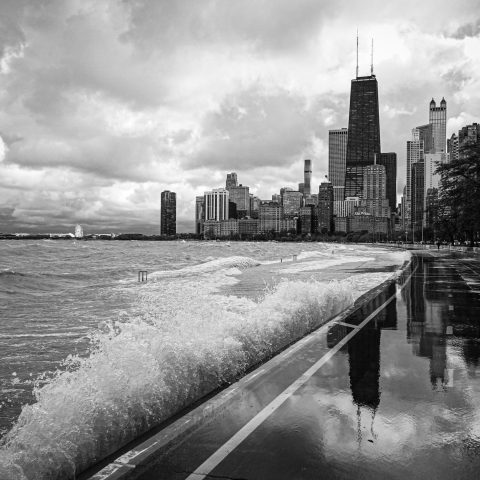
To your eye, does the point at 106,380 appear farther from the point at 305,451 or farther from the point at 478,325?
the point at 478,325

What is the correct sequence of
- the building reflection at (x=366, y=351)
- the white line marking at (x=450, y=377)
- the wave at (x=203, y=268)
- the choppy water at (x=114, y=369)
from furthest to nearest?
the wave at (x=203, y=268), the white line marking at (x=450, y=377), the building reflection at (x=366, y=351), the choppy water at (x=114, y=369)

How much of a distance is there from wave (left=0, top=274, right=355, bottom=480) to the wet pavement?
1.58 feet

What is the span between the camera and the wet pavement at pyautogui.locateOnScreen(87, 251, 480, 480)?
4172 millimetres

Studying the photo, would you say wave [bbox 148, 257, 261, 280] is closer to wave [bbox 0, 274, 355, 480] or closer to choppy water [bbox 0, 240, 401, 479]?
choppy water [bbox 0, 240, 401, 479]

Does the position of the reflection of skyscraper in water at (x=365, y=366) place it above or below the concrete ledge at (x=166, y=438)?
below

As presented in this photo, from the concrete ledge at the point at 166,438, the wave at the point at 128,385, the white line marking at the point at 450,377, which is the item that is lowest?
the white line marking at the point at 450,377

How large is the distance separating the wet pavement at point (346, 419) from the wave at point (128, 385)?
0.48 m

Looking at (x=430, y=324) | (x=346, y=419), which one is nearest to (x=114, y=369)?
(x=346, y=419)

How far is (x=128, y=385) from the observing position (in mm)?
5281

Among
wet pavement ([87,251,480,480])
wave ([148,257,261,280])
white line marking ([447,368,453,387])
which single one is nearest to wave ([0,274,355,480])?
wet pavement ([87,251,480,480])

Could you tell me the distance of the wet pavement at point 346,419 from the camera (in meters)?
4.17

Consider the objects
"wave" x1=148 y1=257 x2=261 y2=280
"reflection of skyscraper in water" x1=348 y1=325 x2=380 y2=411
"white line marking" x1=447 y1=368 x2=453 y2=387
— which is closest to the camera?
"reflection of skyscraper in water" x1=348 y1=325 x2=380 y2=411

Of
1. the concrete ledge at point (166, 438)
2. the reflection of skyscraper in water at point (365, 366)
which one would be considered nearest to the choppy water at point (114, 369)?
the concrete ledge at point (166, 438)

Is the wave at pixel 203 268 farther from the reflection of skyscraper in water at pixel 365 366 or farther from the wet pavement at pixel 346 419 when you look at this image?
the wet pavement at pixel 346 419
